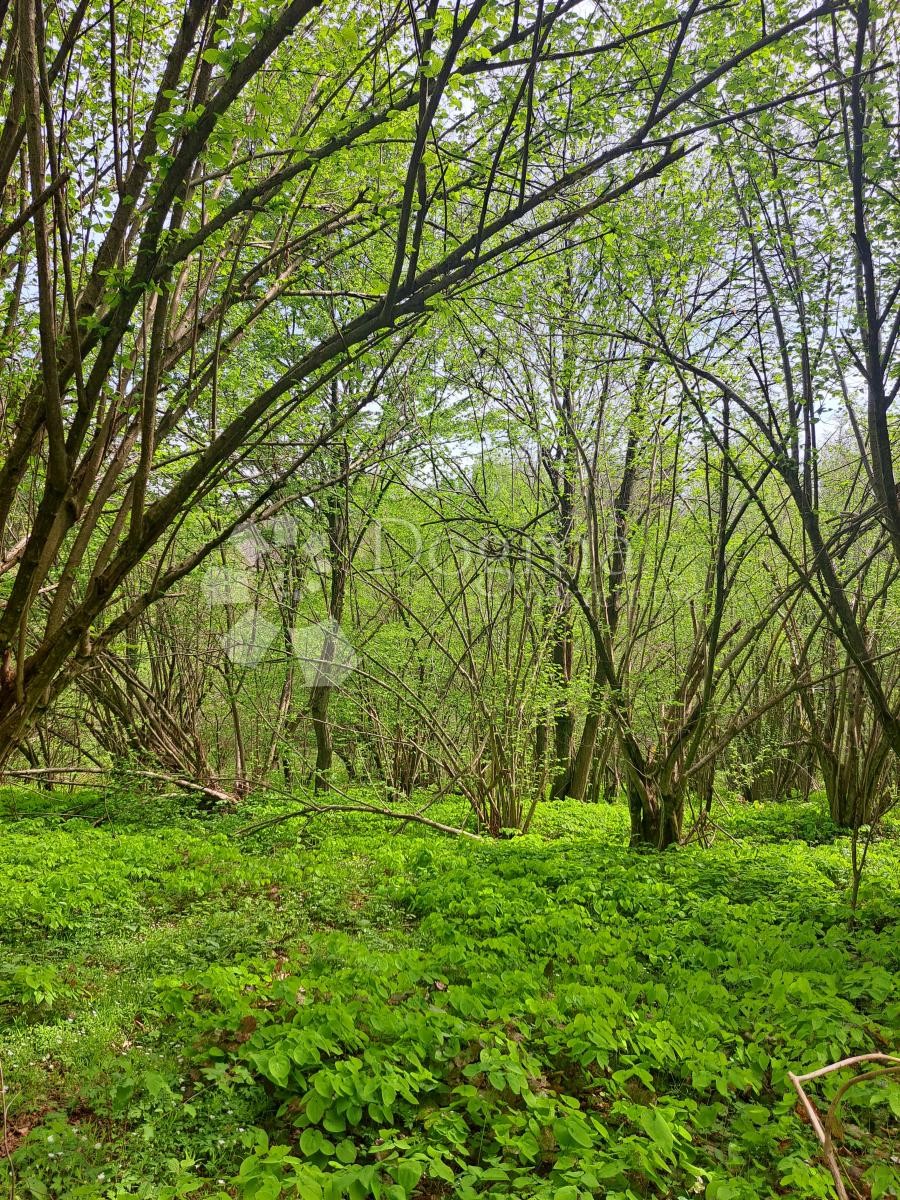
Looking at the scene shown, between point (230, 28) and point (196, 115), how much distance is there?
370 millimetres

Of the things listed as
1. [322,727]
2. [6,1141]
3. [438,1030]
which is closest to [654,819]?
[438,1030]

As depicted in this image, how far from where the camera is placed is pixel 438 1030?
2.92 metres

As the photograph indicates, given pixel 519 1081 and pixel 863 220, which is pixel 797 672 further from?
pixel 519 1081

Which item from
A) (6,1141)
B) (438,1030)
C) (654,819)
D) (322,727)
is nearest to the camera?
(6,1141)

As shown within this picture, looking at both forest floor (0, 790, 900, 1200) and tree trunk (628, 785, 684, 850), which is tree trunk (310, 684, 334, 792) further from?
forest floor (0, 790, 900, 1200)

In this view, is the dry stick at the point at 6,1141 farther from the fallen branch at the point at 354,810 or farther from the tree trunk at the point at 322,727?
the tree trunk at the point at 322,727

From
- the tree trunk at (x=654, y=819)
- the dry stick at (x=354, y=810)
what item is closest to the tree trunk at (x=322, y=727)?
the dry stick at (x=354, y=810)

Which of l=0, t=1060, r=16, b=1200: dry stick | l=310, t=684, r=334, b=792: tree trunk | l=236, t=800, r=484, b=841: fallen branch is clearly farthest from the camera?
l=310, t=684, r=334, b=792: tree trunk

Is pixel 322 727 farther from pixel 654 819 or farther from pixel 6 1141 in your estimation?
pixel 6 1141

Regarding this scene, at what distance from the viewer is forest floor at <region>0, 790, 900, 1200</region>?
2381 millimetres

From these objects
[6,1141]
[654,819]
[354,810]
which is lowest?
[6,1141]

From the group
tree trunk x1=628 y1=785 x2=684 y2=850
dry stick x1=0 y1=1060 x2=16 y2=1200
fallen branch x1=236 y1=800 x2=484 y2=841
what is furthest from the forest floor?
fallen branch x1=236 y1=800 x2=484 y2=841

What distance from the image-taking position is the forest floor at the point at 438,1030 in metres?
2.38

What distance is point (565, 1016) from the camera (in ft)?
10.5
